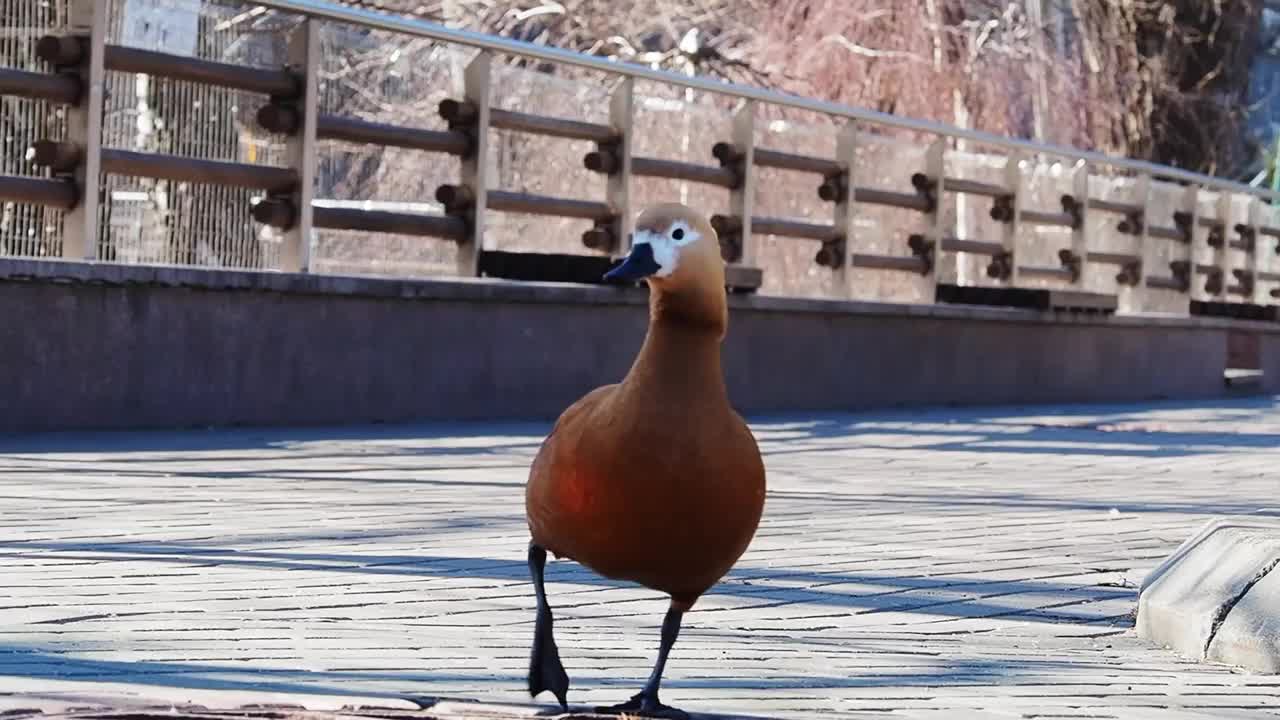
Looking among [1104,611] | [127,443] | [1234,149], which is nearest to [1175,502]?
[1104,611]

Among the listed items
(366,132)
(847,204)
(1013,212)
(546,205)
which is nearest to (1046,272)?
(1013,212)

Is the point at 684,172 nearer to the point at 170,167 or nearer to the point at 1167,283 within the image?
the point at 170,167

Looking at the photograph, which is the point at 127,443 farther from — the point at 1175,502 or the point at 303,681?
the point at 303,681

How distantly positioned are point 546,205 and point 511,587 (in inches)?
273

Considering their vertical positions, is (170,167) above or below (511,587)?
above

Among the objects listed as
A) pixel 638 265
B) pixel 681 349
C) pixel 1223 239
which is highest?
pixel 1223 239

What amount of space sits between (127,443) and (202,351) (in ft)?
3.31

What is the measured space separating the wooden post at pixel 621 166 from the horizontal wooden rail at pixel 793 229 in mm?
1394

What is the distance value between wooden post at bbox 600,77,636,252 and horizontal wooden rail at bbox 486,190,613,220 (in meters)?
0.08

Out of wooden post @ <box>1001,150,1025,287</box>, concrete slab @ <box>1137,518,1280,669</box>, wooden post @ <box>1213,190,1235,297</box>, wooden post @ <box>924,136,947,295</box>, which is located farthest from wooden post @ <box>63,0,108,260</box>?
wooden post @ <box>1213,190,1235,297</box>

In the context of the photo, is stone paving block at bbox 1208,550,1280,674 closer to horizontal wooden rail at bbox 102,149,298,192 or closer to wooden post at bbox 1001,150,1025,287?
horizontal wooden rail at bbox 102,149,298,192

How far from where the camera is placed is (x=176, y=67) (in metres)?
9.75

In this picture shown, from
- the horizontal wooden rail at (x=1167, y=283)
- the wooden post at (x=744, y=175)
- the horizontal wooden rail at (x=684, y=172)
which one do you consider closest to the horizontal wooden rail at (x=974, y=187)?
the wooden post at (x=744, y=175)

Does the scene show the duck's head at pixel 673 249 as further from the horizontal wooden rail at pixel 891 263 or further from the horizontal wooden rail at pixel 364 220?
the horizontal wooden rail at pixel 891 263
